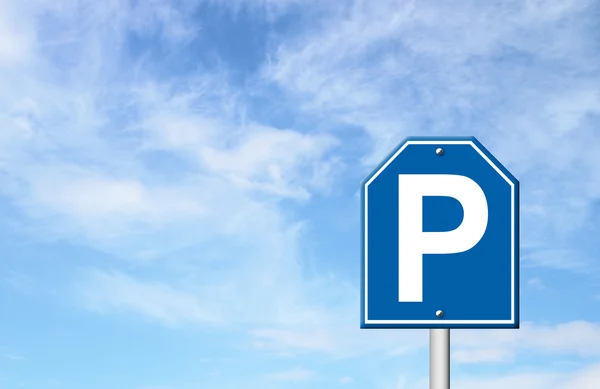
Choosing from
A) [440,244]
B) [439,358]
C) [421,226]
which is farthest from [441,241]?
[439,358]

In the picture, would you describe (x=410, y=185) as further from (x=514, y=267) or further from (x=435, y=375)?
(x=435, y=375)

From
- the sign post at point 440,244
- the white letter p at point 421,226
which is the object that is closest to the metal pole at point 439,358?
the sign post at point 440,244

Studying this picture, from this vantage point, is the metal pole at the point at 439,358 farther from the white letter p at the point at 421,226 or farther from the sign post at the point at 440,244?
the white letter p at the point at 421,226

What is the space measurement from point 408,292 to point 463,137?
85cm

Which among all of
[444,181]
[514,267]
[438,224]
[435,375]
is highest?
[444,181]

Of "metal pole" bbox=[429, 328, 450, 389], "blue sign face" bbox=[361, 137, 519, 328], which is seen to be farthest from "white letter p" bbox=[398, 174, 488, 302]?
"metal pole" bbox=[429, 328, 450, 389]

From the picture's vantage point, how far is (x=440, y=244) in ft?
11.7

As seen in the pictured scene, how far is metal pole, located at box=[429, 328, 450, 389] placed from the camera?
11.6ft

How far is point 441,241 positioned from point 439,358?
59cm

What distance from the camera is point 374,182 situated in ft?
11.8

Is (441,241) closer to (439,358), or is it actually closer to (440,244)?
(440,244)

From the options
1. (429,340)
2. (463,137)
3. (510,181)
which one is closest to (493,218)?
(510,181)

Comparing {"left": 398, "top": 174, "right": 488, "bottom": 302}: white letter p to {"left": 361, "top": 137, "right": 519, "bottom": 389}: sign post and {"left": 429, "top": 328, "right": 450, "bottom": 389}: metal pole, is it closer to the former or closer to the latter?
{"left": 361, "top": 137, "right": 519, "bottom": 389}: sign post

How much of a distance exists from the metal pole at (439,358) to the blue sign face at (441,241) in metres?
0.05
